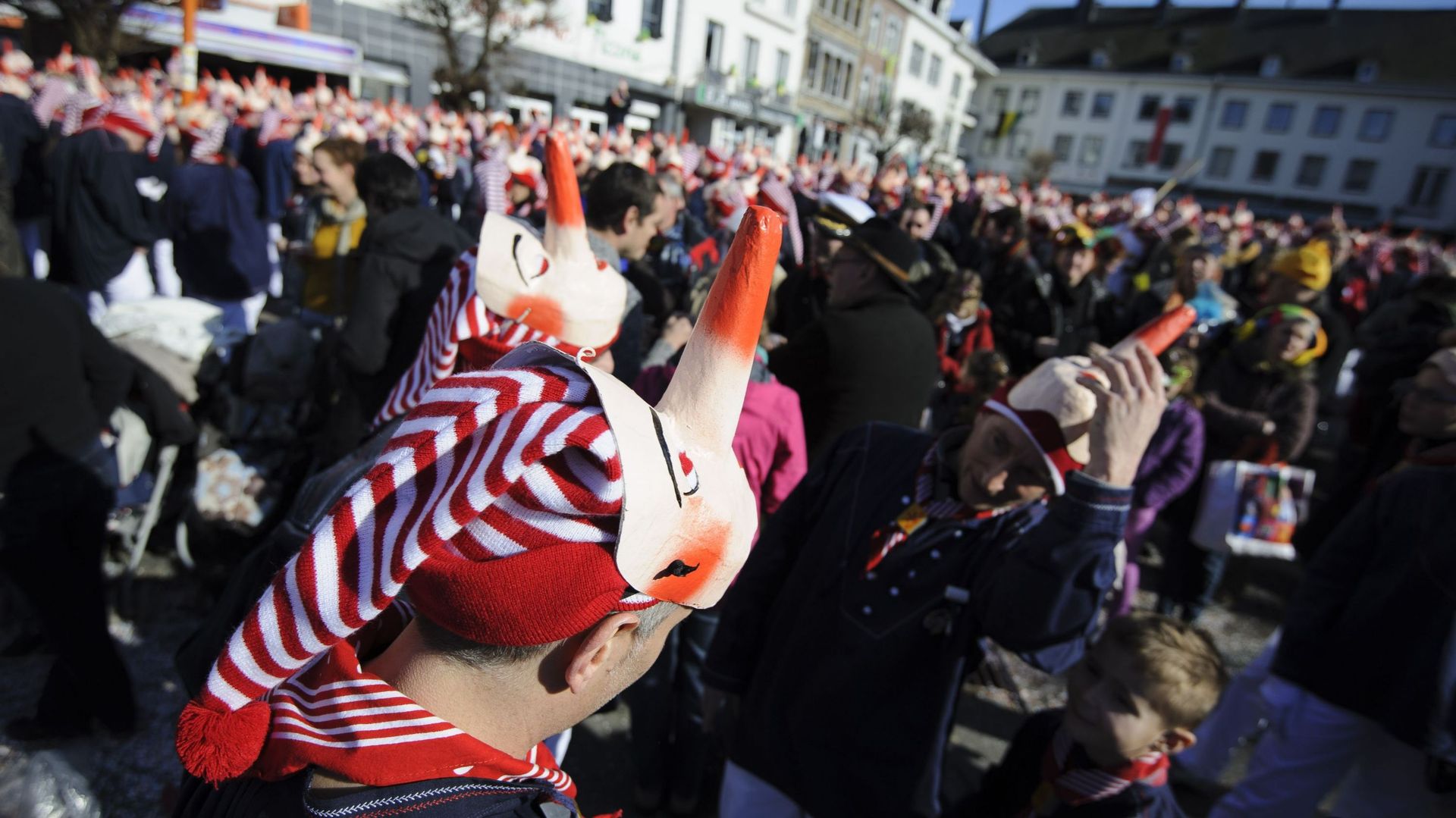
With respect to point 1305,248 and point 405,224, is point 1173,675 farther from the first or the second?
point 1305,248

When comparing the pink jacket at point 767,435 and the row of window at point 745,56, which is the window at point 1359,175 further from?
the pink jacket at point 767,435

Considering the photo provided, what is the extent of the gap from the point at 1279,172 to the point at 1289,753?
57017 millimetres

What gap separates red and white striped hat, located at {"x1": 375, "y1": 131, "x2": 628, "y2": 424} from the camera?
201 centimetres

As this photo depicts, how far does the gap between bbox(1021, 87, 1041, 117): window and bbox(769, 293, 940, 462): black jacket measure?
199 feet

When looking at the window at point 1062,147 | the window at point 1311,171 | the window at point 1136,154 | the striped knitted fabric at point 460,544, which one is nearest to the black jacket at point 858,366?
the striped knitted fabric at point 460,544

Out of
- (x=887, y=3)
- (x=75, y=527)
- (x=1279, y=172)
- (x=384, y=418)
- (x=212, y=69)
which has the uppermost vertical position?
(x=887, y=3)

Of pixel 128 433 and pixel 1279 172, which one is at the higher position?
pixel 1279 172

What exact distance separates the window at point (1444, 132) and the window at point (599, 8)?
46.9m

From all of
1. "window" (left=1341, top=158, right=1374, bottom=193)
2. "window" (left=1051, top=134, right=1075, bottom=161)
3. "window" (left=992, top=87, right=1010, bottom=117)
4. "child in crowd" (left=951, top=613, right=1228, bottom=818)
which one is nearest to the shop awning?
"child in crowd" (left=951, top=613, right=1228, bottom=818)

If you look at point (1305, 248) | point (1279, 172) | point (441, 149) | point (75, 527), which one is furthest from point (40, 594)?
point (1279, 172)

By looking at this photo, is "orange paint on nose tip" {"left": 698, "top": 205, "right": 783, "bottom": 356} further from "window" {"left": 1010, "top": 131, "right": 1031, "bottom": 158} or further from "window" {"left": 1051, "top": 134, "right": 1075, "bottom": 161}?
"window" {"left": 1010, "top": 131, "right": 1031, "bottom": 158}

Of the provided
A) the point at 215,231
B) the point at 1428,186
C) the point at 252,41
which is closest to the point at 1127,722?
the point at 215,231

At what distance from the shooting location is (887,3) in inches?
1610

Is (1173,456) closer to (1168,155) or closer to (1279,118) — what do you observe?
(1168,155)
